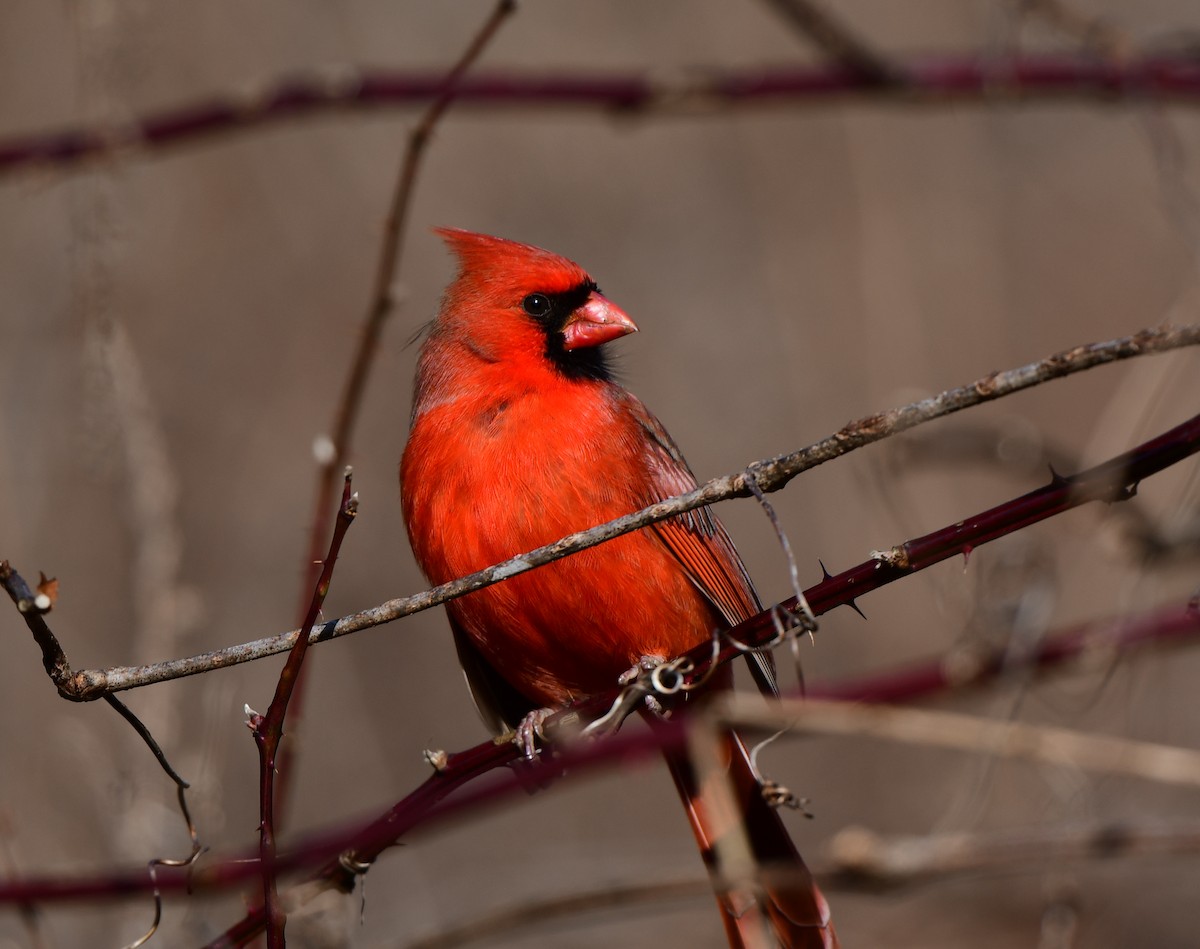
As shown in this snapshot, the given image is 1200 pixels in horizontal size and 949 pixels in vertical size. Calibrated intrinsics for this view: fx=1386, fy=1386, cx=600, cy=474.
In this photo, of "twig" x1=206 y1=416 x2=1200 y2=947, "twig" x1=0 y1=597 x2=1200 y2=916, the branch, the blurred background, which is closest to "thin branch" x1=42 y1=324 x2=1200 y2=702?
"twig" x1=206 y1=416 x2=1200 y2=947

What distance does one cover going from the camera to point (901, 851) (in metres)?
2.20

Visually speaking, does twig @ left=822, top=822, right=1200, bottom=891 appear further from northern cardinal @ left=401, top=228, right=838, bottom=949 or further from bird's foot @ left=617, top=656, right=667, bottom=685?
bird's foot @ left=617, top=656, right=667, bottom=685

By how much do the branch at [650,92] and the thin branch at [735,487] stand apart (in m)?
1.58

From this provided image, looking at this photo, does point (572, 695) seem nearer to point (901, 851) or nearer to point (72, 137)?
point (901, 851)

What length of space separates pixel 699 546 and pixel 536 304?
0.71m

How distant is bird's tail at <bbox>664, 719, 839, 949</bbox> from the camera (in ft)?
6.88

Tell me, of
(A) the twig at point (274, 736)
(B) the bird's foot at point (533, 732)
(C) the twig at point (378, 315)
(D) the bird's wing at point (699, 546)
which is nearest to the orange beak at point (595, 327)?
(D) the bird's wing at point (699, 546)

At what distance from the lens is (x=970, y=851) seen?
223 cm

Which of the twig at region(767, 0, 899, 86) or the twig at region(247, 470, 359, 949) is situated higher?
the twig at region(767, 0, 899, 86)

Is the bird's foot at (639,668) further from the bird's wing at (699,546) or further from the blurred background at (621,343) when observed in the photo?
the blurred background at (621,343)

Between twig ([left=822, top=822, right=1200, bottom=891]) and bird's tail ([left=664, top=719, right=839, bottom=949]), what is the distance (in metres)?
0.09

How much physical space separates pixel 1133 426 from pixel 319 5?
3808 mm

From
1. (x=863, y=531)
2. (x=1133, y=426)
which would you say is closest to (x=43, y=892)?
(x=1133, y=426)

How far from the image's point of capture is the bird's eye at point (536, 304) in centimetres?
332
